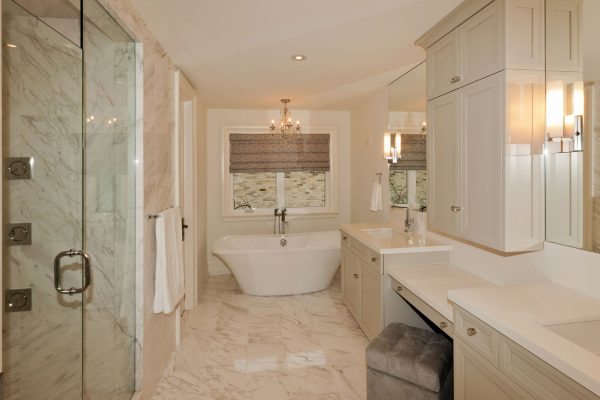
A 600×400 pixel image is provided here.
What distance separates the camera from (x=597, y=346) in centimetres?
136

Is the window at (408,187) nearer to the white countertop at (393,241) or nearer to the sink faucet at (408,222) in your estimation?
the sink faucet at (408,222)

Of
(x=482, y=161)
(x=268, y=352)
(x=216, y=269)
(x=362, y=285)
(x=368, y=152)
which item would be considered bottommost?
(x=268, y=352)

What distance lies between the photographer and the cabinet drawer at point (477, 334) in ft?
4.43

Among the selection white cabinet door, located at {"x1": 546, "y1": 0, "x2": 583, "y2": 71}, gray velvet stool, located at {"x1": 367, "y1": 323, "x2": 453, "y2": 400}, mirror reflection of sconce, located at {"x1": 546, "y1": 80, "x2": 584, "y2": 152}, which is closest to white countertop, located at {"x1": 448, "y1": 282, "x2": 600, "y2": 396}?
gray velvet stool, located at {"x1": 367, "y1": 323, "x2": 453, "y2": 400}

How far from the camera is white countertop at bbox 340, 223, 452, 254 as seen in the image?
8.41 feet

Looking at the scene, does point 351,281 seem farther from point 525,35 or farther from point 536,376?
point 525,35

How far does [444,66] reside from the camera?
213 cm

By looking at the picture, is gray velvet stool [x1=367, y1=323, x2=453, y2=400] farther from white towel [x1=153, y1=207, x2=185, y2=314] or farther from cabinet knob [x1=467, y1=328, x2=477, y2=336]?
white towel [x1=153, y1=207, x2=185, y2=314]

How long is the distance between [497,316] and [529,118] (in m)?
0.99

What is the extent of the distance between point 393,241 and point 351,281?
0.74 m

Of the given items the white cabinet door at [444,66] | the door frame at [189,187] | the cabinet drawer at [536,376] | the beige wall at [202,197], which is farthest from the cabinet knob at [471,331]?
the beige wall at [202,197]

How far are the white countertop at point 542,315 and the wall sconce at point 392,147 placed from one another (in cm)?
184

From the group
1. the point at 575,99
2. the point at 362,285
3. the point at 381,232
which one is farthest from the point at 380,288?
the point at 575,99

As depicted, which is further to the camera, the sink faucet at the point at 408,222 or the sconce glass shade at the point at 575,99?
the sink faucet at the point at 408,222
